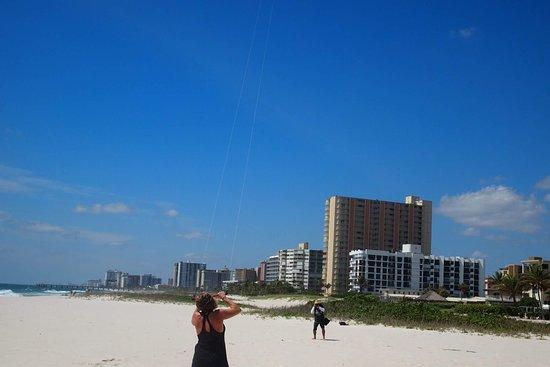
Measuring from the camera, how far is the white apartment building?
129m

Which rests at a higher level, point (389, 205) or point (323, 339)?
point (389, 205)

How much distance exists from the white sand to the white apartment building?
105m

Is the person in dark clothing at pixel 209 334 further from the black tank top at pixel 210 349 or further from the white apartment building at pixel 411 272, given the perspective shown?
the white apartment building at pixel 411 272

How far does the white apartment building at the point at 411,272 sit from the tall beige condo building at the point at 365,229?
9054mm

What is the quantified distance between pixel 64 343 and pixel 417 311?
21.4 metres

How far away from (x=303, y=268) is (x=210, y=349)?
179 metres

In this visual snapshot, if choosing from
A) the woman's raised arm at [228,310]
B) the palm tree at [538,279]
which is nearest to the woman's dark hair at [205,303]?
the woman's raised arm at [228,310]

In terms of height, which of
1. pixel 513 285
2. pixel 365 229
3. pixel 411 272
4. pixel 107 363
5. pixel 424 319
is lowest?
pixel 107 363

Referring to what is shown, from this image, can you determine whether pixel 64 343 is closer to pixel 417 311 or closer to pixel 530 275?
pixel 417 311

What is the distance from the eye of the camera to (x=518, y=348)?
21109mm

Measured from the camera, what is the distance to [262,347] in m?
17.4

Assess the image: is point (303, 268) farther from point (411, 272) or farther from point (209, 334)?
point (209, 334)

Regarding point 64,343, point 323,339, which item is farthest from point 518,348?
point 64,343

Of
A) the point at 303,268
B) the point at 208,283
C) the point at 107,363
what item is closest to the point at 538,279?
the point at 208,283
